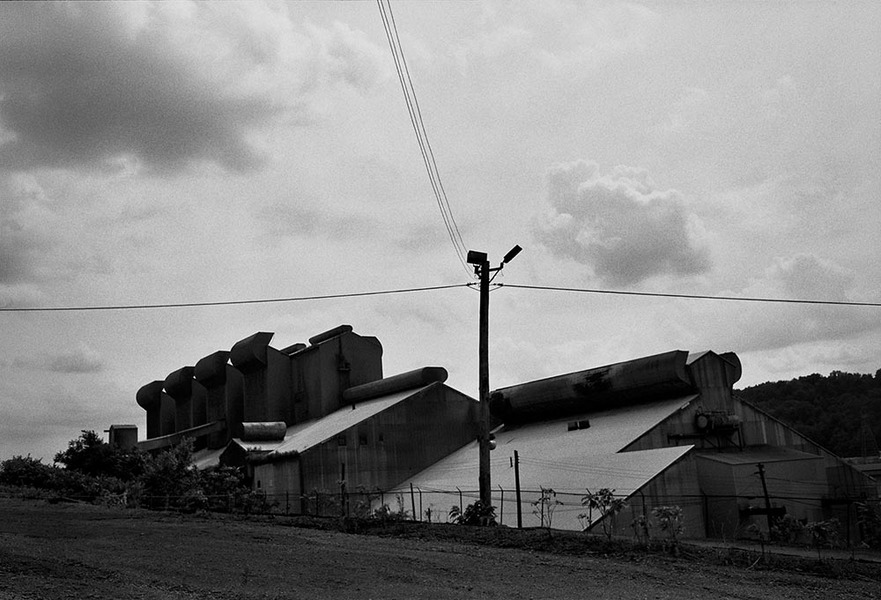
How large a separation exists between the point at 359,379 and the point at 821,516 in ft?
105

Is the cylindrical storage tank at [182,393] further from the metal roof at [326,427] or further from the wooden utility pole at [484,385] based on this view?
the wooden utility pole at [484,385]

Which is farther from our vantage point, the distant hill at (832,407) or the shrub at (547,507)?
the distant hill at (832,407)

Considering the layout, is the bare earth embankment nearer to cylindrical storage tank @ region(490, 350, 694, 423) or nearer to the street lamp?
the street lamp

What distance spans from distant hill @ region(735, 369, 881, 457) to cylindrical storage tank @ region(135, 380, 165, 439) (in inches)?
2355

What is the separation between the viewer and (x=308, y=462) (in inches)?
1747

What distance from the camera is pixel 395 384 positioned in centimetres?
5406

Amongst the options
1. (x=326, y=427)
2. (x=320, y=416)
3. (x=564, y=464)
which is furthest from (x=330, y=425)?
(x=564, y=464)

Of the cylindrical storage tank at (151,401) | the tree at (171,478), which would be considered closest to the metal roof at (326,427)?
the tree at (171,478)

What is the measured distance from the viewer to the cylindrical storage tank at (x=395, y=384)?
51.8m

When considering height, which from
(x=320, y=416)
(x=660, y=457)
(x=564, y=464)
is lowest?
(x=564, y=464)

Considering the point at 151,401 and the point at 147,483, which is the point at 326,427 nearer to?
the point at 147,483

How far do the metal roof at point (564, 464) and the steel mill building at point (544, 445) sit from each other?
105 mm

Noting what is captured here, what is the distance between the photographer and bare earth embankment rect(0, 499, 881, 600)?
643 inches

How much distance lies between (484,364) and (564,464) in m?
11.4
